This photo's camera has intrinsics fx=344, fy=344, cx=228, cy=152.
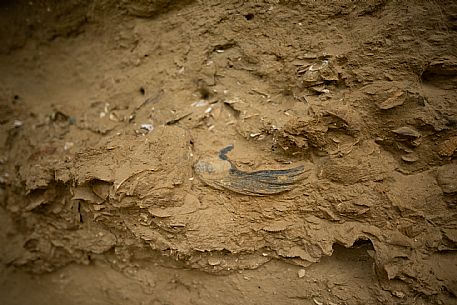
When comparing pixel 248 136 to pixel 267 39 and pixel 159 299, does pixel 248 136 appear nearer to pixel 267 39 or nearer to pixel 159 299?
pixel 267 39

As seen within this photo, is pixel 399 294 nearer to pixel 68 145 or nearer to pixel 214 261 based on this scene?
pixel 214 261

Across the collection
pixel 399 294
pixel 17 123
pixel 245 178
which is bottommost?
pixel 399 294

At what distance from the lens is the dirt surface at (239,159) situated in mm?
1382

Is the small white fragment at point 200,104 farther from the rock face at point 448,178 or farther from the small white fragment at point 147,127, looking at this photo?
the rock face at point 448,178

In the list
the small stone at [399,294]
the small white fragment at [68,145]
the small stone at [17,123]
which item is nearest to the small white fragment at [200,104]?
the small white fragment at [68,145]

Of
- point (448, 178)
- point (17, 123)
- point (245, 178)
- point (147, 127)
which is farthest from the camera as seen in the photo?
point (17, 123)

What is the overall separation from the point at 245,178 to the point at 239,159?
90 millimetres

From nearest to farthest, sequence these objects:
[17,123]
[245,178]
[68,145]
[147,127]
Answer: [245,178] < [147,127] < [68,145] < [17,123]

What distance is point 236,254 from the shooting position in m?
1.57

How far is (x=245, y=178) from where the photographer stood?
1509 mm

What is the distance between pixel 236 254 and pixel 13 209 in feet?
4.04

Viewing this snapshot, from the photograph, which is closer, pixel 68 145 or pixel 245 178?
pixel 245 178

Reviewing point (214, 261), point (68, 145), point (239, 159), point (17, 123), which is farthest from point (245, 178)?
point (17, 123)

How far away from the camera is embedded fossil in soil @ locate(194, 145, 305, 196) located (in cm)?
149
